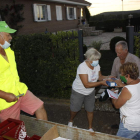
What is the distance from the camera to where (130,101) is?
2176mm

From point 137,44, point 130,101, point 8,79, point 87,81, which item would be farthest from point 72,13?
point 130,101

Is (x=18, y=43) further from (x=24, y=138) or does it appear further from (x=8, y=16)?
(x=8, y=16)

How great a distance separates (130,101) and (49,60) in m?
3.10

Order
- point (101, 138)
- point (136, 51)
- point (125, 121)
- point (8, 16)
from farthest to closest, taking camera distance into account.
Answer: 1. point (8, 16)
2. point (136, 51)
3. point (125, 121)
4. point (101, 138)

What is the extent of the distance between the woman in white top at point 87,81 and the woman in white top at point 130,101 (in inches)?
36.9

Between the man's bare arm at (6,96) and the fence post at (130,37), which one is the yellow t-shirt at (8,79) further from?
the fence post at (130,37)

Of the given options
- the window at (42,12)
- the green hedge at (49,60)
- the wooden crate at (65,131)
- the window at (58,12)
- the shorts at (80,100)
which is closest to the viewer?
the wooden crate at (65,131)

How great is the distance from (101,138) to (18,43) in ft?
13.4

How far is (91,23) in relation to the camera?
103 feet

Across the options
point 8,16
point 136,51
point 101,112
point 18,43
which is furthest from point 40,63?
point 8,16

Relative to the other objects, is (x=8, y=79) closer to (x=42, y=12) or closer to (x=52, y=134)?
(x=52, y=134)

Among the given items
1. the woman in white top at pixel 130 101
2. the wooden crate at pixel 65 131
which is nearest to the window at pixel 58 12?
the woman in white top at pixel 130 101

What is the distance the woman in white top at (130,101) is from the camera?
2154mm

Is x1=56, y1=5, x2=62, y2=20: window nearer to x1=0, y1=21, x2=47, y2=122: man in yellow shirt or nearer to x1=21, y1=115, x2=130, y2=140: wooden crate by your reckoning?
x1=0, y1=21, x2=47, y2=122: man in yellow shirt
